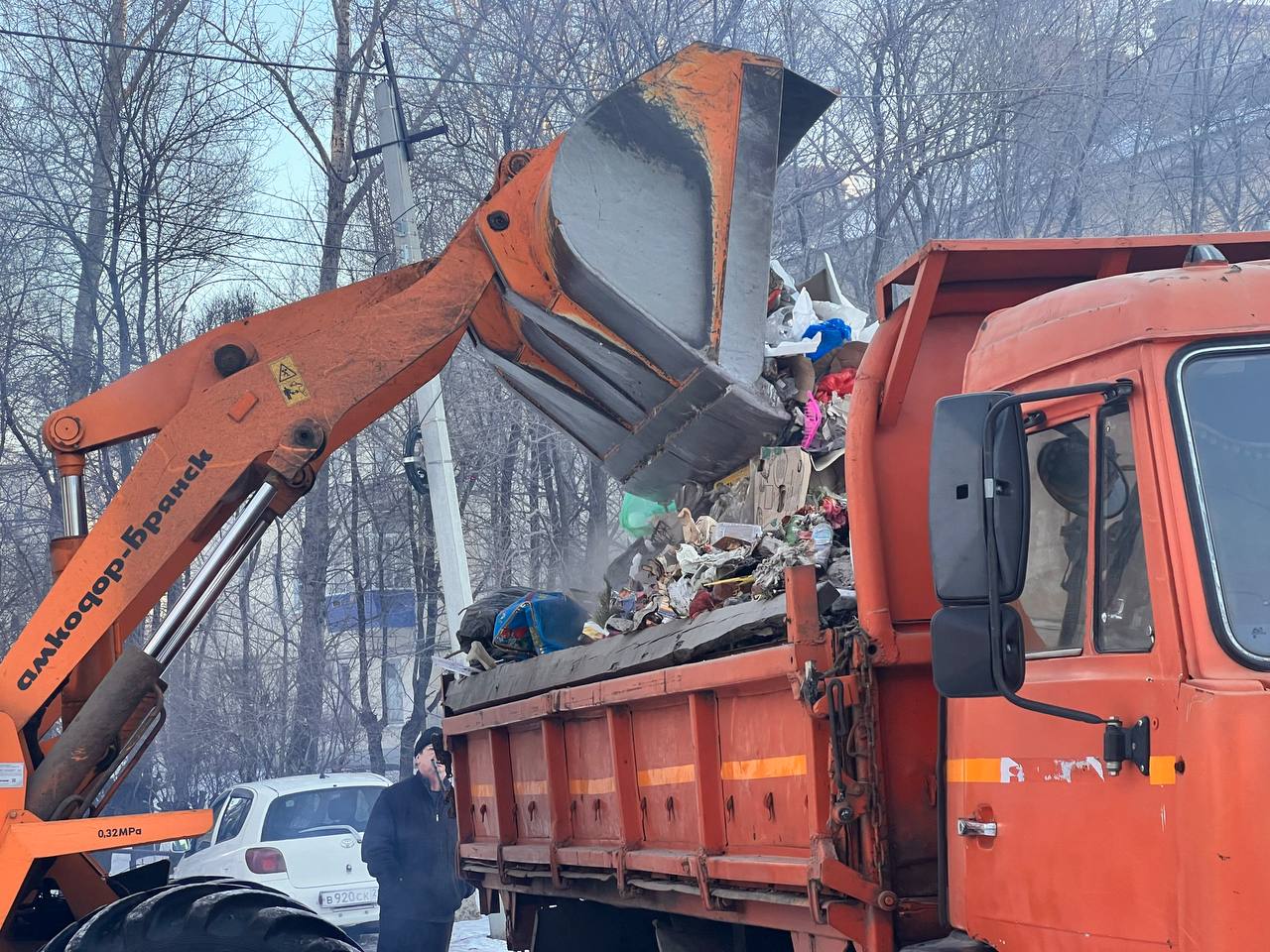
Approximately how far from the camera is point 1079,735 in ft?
10.6

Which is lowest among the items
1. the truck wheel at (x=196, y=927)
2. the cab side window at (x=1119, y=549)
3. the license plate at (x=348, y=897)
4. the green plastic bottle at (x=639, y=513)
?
the license plate at (x=348, y=897)

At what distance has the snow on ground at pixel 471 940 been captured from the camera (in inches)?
449

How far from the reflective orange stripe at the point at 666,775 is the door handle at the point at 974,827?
3.66ft

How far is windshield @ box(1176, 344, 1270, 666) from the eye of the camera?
9.61ft

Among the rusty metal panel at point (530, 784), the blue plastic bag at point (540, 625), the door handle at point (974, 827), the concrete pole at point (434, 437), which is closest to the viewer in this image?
the door handle at point (974, 827)

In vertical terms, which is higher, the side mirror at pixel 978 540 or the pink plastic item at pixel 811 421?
the pink plastic item at pixel 811 421

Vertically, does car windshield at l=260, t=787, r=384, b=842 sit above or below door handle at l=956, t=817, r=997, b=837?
below

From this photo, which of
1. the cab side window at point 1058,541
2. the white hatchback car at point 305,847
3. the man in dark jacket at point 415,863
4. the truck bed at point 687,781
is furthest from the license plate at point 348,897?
the cab side window at point 1058,541

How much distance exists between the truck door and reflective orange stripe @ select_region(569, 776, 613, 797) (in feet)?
6.30

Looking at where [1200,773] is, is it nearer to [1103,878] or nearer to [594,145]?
[1103,878]

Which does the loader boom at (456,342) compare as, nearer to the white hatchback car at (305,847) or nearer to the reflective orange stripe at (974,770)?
the reflective orange stripe at (974,770)

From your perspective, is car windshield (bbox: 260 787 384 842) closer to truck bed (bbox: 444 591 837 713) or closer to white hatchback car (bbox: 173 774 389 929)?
white hatchback car (bbox: 173 774 389 929)

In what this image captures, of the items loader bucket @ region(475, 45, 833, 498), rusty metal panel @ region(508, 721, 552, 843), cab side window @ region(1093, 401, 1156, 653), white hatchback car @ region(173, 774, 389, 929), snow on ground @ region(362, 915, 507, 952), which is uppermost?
loader bucket @ region(475, 45, 833, 498)

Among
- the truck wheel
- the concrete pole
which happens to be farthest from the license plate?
the truck wheel
